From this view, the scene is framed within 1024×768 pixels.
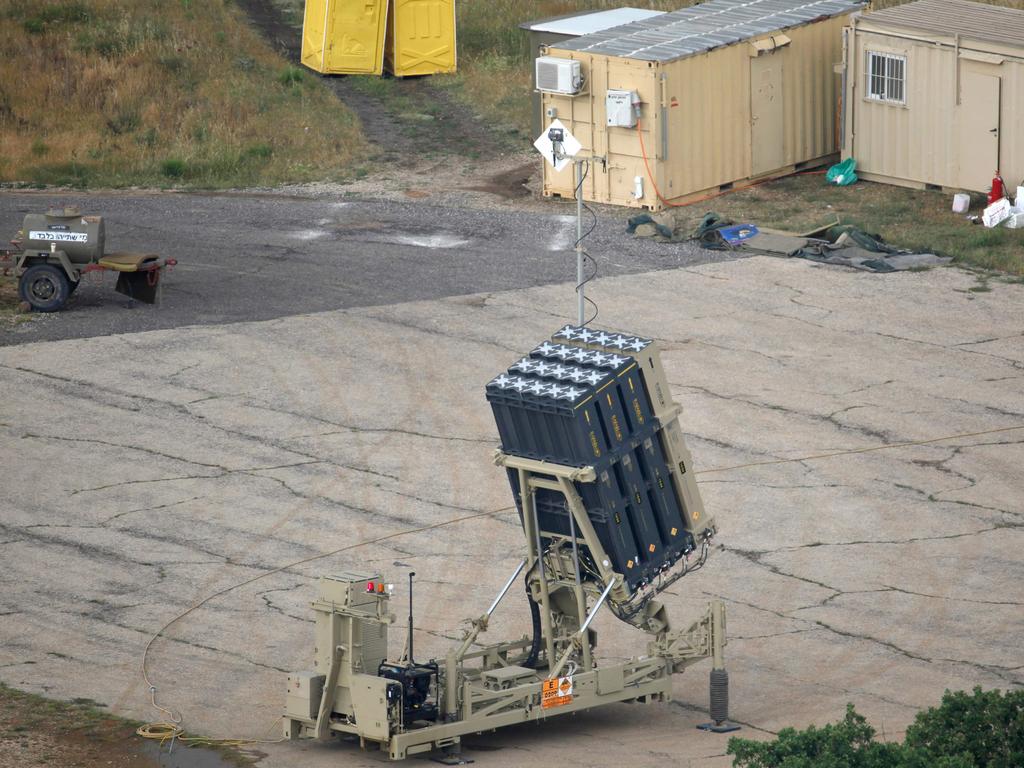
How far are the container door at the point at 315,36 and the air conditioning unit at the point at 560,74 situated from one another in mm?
9080

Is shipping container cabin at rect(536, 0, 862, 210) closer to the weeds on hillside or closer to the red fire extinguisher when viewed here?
the weeds on hillside

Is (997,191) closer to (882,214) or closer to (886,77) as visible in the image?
(882,214)

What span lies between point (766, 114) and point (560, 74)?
153 inches

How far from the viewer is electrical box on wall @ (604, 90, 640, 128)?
30203 millimetres

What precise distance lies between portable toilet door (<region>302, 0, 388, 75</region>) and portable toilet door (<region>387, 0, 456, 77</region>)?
1.00ft

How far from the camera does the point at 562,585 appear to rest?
15.0 meters

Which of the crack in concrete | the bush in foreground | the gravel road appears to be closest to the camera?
the bush in foreground

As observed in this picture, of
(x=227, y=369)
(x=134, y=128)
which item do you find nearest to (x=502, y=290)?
(x=227, y=369)

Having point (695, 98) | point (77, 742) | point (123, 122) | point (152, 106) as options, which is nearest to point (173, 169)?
point (123, 122)

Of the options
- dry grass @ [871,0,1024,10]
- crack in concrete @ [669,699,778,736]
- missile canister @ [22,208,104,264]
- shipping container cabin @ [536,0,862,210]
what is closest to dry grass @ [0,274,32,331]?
missile canister @ [22,208,104,264]

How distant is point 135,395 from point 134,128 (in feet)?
43.7

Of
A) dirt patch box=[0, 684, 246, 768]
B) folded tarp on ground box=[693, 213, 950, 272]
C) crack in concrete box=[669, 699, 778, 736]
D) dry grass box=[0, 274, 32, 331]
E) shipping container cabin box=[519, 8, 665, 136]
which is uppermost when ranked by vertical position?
shipping container cabin box=[519, 8, 665, 136]

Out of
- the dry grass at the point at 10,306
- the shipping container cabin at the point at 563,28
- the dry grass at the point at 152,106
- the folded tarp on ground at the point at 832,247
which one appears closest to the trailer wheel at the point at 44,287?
the dry grass at the point at 10,306

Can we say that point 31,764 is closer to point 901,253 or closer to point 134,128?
point 901,253
